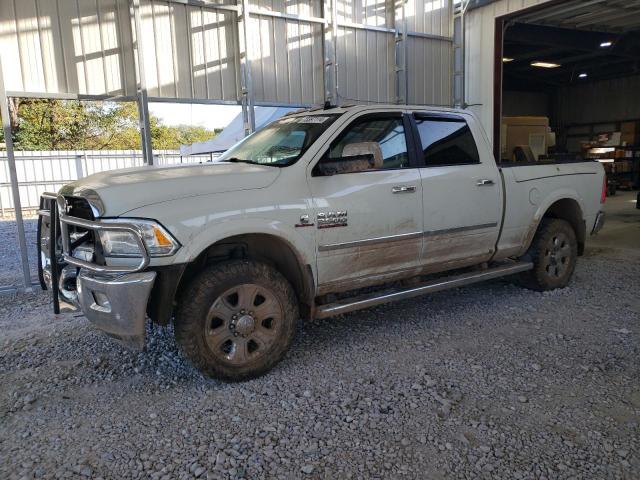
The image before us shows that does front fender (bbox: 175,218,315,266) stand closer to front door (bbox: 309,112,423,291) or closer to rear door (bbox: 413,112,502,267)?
front door (bbox: 309,112,423,291)

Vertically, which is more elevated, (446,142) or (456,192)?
(446,142)

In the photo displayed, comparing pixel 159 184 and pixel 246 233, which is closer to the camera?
pixel 159 184

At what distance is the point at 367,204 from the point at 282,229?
0.79 meters

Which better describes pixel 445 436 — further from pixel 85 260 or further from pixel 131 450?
pixel 85 260

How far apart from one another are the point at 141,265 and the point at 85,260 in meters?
0.55

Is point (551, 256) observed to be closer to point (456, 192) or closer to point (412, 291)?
point (456, 192)

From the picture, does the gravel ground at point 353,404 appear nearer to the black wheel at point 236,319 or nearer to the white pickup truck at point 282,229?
the black wheel at point 236,319

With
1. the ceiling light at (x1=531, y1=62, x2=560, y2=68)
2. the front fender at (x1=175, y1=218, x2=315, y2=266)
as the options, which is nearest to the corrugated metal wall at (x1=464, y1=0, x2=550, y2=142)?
the front fender at (x1=175, y1=218, x2=315, y2=266)

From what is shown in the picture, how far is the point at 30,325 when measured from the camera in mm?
4934

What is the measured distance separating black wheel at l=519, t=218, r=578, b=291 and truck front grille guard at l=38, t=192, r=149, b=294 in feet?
13.7

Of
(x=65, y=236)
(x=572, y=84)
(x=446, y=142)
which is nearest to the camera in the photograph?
(x=65, y=236)

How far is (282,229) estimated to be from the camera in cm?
356

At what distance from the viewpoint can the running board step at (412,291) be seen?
12.9ft

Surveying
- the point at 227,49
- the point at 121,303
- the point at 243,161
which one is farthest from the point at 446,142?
the point at 227,49
